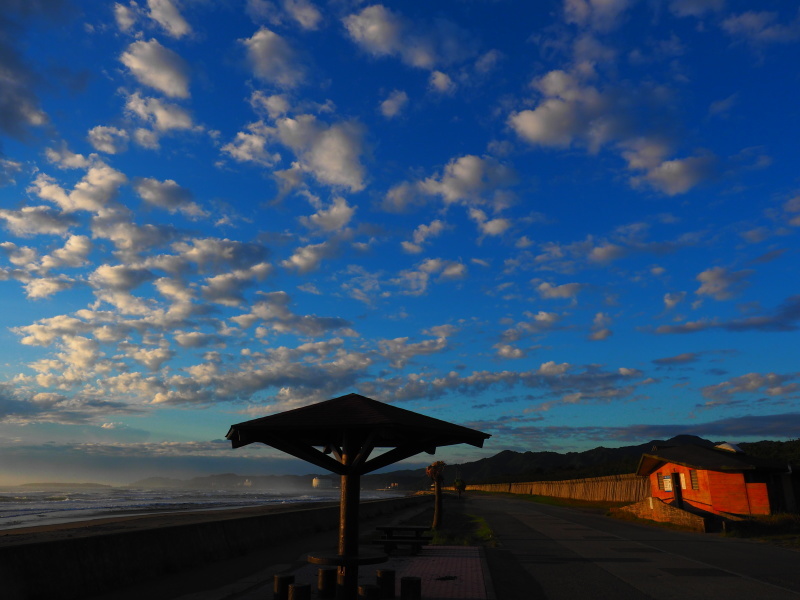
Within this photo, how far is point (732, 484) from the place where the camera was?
2714cm

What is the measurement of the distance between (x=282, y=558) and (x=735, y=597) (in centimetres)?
1008

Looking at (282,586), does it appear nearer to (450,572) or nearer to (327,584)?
(327,584)

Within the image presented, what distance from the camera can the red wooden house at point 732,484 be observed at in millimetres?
26375

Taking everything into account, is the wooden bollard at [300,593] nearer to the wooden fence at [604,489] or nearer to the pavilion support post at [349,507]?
the pavilion support post at [349,507]

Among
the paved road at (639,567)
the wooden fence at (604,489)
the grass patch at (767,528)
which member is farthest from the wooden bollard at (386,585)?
the wooden fence at (604,489)

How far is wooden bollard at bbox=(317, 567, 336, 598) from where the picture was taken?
9258mm

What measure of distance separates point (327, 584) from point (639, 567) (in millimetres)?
8250

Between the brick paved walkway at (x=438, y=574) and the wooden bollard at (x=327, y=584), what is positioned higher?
the wooden bollard at (x=327, y=584)

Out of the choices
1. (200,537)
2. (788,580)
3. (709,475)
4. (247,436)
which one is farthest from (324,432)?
(709,475)

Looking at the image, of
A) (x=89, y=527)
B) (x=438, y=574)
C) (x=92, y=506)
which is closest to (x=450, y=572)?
(x=438, y=574)

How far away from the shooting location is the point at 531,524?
27.4 m

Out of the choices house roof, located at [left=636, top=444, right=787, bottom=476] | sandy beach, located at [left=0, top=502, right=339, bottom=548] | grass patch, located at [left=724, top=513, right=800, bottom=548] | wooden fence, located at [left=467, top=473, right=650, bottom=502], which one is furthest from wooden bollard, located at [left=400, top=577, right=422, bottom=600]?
wooden fence, located at [left=467, top=473, right=650, bottom=502]

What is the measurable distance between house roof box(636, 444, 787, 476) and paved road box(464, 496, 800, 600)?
20.5ft

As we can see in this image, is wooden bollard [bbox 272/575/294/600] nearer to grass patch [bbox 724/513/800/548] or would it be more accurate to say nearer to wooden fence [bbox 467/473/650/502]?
grass patch [bbox 724/513/800/548]
